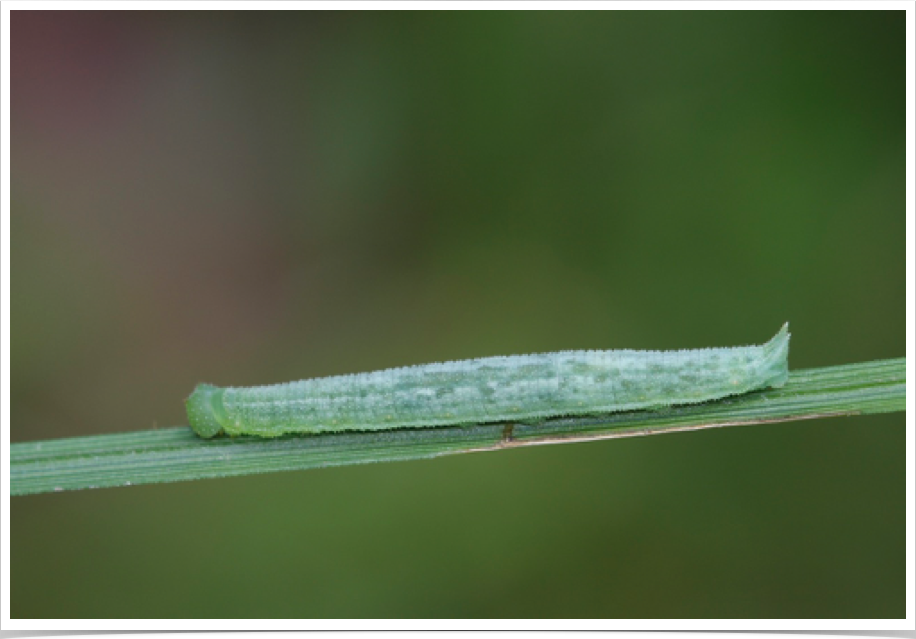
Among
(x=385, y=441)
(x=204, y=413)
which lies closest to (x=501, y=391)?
(x=385, y=441)

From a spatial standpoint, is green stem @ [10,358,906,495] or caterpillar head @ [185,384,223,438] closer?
green stem @ [10,358,906,495]

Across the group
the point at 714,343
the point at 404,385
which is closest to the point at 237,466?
the point at 404,385

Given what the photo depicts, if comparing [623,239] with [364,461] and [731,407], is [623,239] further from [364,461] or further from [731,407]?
[364,461]

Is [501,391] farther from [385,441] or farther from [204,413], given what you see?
[204,413]

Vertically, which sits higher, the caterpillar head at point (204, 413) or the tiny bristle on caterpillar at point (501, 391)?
the tiny bristle on caterpillar at point (501, 391)

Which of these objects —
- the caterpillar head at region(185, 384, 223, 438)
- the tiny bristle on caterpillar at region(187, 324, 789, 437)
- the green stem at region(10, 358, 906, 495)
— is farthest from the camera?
the caterpillar head at region(185, 384, 223, 438)
